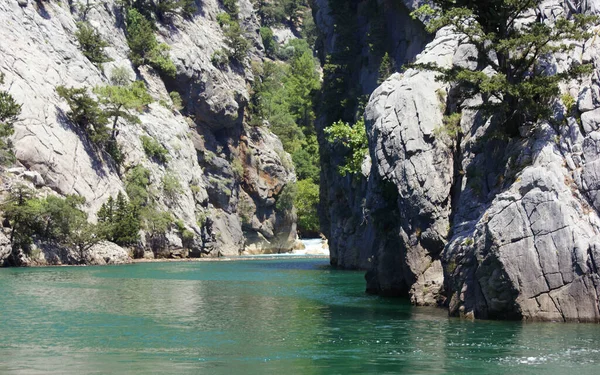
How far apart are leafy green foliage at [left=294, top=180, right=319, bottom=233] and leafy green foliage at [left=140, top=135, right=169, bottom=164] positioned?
34789 mm

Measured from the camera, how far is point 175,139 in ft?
287

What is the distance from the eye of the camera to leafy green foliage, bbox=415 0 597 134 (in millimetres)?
28672

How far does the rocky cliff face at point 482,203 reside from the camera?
84.0 feet

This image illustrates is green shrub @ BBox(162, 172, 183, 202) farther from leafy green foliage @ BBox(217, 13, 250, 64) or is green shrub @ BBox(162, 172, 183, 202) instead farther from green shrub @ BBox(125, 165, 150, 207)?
leafy green foliage @ BBox(217, 13, 250, 64)

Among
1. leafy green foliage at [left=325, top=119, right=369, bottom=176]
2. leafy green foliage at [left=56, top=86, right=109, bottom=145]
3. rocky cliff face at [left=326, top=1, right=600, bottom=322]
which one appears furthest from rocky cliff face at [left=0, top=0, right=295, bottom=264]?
rocky cliff face at [left=326, top=1, right=600, bottom=322]

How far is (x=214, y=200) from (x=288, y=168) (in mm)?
18584

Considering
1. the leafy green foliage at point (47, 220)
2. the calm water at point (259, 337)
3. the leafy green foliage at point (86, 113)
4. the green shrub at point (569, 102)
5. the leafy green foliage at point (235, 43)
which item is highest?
the leafy green foliage at point (235, 43)

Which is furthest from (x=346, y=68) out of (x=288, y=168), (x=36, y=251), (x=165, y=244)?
(x=288, y=168)

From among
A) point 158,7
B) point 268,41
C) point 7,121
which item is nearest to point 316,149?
point 158,7

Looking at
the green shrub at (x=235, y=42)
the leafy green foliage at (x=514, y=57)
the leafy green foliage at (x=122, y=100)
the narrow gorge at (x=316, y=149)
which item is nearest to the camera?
the narrow gorge at (x=316, y=149)

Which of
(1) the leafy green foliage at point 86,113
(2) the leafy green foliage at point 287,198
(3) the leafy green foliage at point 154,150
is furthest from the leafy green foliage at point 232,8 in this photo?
(1) the leafy green foliage at point 86,113

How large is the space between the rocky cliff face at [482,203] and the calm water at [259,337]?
4.02 feet

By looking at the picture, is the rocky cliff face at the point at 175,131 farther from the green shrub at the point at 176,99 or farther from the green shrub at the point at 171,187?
the green shrub at the point at 176,99

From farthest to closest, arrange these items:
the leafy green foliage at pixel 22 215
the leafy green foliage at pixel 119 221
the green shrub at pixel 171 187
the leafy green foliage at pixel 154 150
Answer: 1. the leafy green foliage at pixel 154 150
2. the green shrub at pixel 171 187
3. the leafy green foliage at pixel 119 221
4. the leafy green foliage at pixel 22 215
